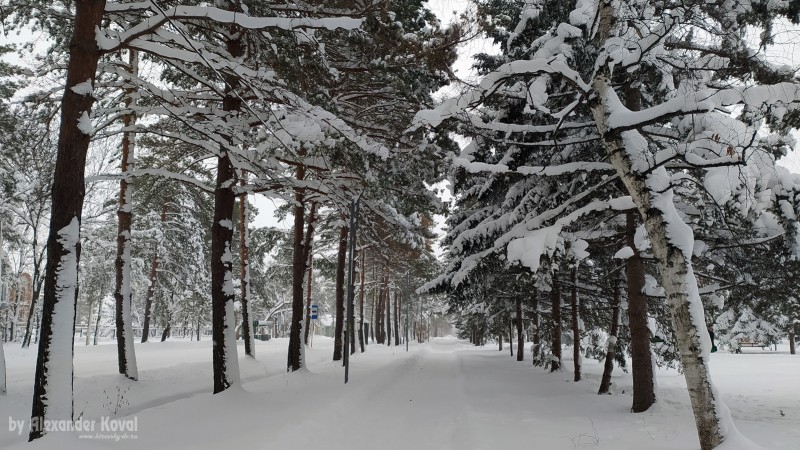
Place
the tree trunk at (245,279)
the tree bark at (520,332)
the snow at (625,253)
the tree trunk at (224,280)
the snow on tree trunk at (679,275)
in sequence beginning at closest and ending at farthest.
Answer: the snow on tree trunk at (679,275), the snow at (625,253), the tree trunk at (224,280), the tree trunk at (245,279), the tree bark at (520,332)

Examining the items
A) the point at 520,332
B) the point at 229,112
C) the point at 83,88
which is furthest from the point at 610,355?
the point at 520,332

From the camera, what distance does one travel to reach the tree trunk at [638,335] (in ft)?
A: 27.3

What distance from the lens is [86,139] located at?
5.75 m

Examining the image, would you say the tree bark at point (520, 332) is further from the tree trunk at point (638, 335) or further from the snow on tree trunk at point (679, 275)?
the snow on tree trunk at point (679, 275)

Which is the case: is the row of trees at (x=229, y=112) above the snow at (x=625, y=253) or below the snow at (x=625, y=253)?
above

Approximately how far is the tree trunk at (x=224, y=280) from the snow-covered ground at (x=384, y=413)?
2.06ft

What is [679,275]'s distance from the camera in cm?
521

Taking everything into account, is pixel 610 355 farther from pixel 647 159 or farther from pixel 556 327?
pixel 647 159

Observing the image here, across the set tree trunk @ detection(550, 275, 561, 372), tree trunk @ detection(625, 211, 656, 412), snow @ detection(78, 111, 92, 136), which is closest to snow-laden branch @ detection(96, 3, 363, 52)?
snow @ detection(78, 111, 92, 136)

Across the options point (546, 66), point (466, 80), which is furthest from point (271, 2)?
point (546, 66)

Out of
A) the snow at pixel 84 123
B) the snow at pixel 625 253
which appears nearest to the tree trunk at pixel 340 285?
the snow at pixel 625 253

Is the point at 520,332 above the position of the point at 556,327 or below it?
below

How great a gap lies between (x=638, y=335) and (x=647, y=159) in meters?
4.56

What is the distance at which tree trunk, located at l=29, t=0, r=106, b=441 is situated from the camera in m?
5.18
